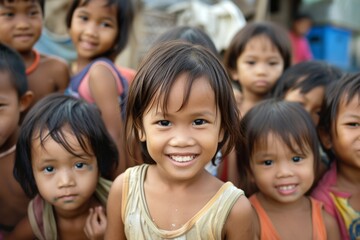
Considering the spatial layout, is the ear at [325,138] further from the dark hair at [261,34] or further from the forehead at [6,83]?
the forehead at [6,83]

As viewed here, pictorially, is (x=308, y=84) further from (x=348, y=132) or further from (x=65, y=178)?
(x=65, y=178)

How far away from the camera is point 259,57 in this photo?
3176 millimetres

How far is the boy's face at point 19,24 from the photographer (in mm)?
2799

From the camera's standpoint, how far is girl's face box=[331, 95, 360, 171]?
7.21ft

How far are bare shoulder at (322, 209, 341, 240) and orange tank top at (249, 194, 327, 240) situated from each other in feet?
0.11

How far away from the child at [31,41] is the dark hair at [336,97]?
1.71m

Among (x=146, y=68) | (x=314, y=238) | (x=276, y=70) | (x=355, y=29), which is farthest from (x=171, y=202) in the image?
(x=355, y=29)

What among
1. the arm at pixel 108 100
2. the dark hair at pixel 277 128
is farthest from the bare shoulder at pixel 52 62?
the dark hair at pixel 277 128

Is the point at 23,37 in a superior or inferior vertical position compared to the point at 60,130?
superior

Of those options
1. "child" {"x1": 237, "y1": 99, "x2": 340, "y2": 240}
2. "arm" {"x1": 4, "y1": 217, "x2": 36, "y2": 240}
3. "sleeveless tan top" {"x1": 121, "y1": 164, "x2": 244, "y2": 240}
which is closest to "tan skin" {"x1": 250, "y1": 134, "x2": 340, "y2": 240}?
"child" {"x1": 237, "y1": 99, "x2": 340, "y2": 240}

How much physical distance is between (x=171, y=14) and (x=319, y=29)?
3.10 meters

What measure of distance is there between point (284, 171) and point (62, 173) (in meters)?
1.02

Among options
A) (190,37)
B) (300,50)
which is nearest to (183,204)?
(190,37)

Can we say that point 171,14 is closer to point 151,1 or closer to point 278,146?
point 151,1
